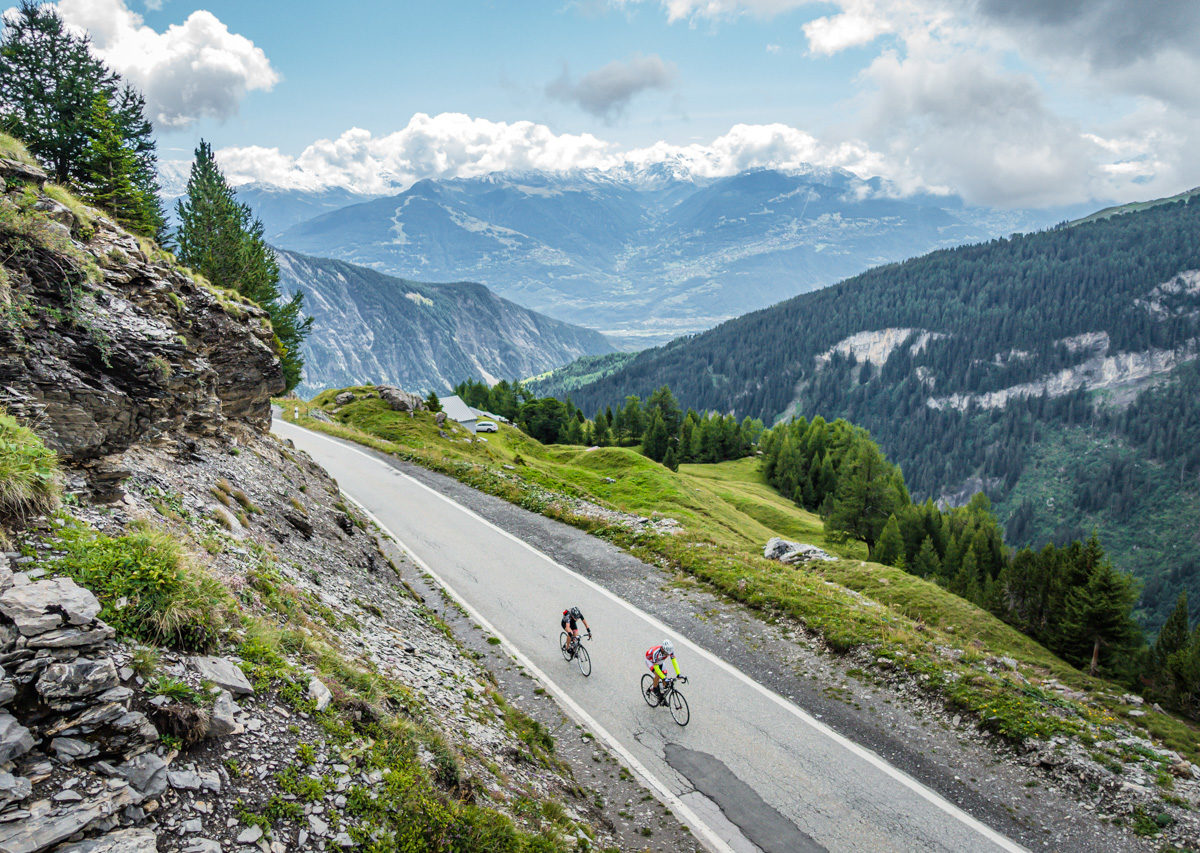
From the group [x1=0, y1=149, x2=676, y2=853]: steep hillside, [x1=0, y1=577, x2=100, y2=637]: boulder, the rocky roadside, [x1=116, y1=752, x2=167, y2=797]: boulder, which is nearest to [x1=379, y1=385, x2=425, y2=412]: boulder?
[x1=0, y1=149, x2=676, y2=853]: steep hillside

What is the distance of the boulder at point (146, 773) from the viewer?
614cm

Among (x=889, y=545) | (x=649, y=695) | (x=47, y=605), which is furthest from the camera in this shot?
(x=889, y=545)

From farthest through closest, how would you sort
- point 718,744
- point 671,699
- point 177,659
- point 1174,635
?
point 1174,635, point 671,699, point 718,744, point 177,659

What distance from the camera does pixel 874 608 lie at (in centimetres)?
2061

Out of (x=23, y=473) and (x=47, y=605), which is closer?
(x=47, y=605)

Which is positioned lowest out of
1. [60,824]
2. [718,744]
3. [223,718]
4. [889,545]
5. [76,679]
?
[889,545]

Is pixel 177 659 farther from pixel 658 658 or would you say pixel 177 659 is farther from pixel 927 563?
pixel 927 563

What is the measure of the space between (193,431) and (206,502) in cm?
547

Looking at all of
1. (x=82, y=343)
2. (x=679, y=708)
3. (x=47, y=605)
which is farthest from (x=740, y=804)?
(x=82, y=343)

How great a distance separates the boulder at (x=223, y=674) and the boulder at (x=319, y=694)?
0.97 meters

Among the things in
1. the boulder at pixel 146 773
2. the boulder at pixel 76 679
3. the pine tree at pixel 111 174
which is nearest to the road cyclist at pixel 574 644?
the boulder at pixel 146 773

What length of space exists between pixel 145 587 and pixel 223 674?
1.56 metres

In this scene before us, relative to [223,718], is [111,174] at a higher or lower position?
higher

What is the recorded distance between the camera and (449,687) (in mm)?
13633
